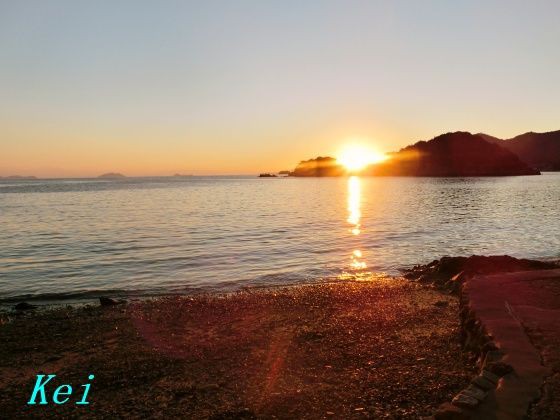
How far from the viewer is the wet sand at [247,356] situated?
771cm

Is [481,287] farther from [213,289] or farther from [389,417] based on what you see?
[213,289]

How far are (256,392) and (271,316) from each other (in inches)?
212

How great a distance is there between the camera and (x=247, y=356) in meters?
10.1

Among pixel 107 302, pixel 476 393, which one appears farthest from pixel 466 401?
pixel 107 302

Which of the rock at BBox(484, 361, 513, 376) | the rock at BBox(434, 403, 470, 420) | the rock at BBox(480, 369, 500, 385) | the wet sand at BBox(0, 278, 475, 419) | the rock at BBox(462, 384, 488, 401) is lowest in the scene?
the wet sand at BBox(0, 278, 475, 419)

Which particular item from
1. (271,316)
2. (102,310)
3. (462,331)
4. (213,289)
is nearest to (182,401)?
(271,316)

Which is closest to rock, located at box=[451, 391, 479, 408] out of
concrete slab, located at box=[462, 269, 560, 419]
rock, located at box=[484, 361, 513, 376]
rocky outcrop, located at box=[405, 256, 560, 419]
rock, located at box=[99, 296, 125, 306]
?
rocky outcrop, located at box=[405, 256, 560, 419]

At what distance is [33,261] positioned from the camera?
24453 mm

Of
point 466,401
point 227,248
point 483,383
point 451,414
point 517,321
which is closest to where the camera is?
point 451,414

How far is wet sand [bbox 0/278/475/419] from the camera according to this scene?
7.71 m

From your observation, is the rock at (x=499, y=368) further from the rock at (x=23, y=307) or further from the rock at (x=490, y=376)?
the rock at (x=23, y=307)

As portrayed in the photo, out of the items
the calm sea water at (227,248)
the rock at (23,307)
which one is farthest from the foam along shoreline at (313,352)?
the calm sea water at (227,248)

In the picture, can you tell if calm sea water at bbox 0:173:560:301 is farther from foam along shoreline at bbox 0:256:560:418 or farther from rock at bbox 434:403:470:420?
rock at bbox 434:403:470:420

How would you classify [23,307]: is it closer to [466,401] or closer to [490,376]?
[466,401]
